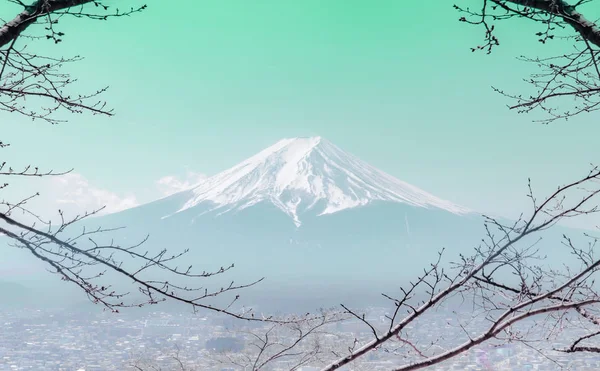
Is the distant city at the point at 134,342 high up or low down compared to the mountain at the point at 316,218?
down

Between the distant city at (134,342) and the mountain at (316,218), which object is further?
the mountain at (316,218)

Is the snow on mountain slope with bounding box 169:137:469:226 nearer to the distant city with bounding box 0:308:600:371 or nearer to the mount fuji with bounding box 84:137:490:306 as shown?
the mount fuji with bounding box 84:137:490:306

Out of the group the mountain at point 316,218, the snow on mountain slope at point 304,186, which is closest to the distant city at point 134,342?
the mountain at point 316,218

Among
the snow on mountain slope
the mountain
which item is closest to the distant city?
the mountain

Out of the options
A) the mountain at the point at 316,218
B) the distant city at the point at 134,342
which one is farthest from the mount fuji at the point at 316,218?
the distant city at the point at 134,342

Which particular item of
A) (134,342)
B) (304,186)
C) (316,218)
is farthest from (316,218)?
(134,342)

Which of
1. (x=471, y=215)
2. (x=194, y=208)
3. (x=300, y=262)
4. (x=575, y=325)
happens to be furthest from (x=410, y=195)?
(x=575, y=325)

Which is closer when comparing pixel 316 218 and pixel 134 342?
pixel 134 342

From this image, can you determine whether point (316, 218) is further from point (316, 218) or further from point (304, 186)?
point (304, 186)

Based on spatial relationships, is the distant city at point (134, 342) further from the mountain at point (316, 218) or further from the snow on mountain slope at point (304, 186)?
the snow on mountain slope at point (304, 186)
